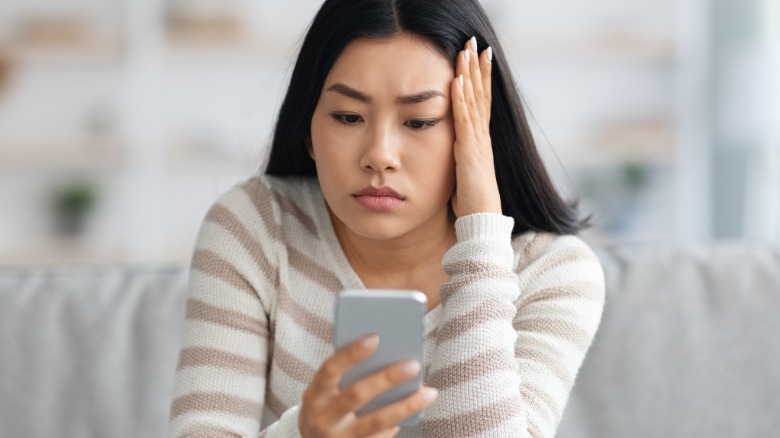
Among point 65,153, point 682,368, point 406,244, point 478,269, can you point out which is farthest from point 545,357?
point 65,153

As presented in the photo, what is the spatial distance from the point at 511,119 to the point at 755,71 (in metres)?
2.94

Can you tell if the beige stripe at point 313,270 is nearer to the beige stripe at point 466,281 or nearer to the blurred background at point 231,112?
the beige stripe at point 466,281

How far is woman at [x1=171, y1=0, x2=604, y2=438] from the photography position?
4.36 feet

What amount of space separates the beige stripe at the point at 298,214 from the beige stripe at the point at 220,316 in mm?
182

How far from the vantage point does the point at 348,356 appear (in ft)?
3.37

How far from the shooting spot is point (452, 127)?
1.40 m

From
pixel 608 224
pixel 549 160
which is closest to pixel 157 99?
pixel 549 160

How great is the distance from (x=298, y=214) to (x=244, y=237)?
117 mm

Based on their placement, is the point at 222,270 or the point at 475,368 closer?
the point at 475,368

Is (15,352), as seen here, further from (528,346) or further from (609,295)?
(609,295)

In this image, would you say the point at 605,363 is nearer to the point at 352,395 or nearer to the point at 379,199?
the point at 379,199

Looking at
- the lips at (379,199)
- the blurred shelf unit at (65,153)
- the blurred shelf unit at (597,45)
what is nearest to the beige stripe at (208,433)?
the lips at (379,199)

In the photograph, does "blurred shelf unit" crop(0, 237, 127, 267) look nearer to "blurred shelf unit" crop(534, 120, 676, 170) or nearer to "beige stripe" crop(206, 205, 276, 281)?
"blurred shelf unit" crop(534, 120, 676, 170)

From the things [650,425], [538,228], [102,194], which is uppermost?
[538,228]
